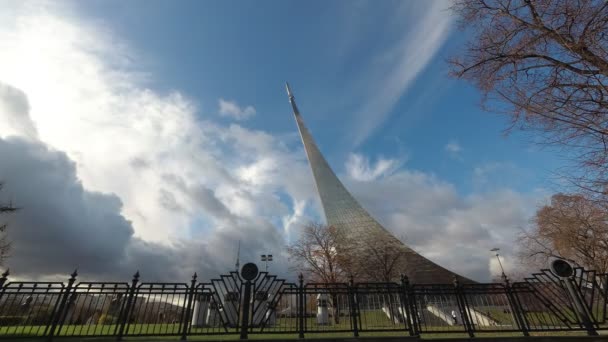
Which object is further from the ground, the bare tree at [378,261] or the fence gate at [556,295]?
the bare tree at [378,261]

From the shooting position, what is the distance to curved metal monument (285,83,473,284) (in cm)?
3281

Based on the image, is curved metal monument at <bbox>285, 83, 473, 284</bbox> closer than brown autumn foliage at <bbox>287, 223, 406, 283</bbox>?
No

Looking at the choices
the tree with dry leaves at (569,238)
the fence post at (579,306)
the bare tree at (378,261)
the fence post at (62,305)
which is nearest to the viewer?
the fence post at (62,305)

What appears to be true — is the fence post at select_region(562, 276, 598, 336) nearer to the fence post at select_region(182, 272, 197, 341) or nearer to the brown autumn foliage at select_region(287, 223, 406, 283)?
the fence post at select_region(182, 272, 197, 341)

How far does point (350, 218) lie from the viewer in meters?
39.2

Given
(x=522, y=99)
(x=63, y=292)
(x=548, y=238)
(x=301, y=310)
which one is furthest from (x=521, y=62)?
(x=548, y=238)

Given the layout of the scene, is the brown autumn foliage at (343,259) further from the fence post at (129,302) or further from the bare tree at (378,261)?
the fence post at (129,302)

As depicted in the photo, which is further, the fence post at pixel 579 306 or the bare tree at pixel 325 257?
the bare tree at pixel 325 257

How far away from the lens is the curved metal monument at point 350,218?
32812mm

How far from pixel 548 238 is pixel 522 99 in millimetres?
→ 22378

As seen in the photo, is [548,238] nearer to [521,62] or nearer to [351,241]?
[351,241]

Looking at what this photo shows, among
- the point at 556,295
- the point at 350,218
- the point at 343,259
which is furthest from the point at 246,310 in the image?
the point at 350,218

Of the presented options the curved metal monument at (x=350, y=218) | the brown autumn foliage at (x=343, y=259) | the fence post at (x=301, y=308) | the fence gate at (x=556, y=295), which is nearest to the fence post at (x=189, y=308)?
the fence post at (x=301, y=308)

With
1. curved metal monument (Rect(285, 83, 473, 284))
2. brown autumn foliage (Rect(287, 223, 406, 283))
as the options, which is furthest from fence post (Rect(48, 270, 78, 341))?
curved metal monument (Rect(285, 83, 473, 284))
